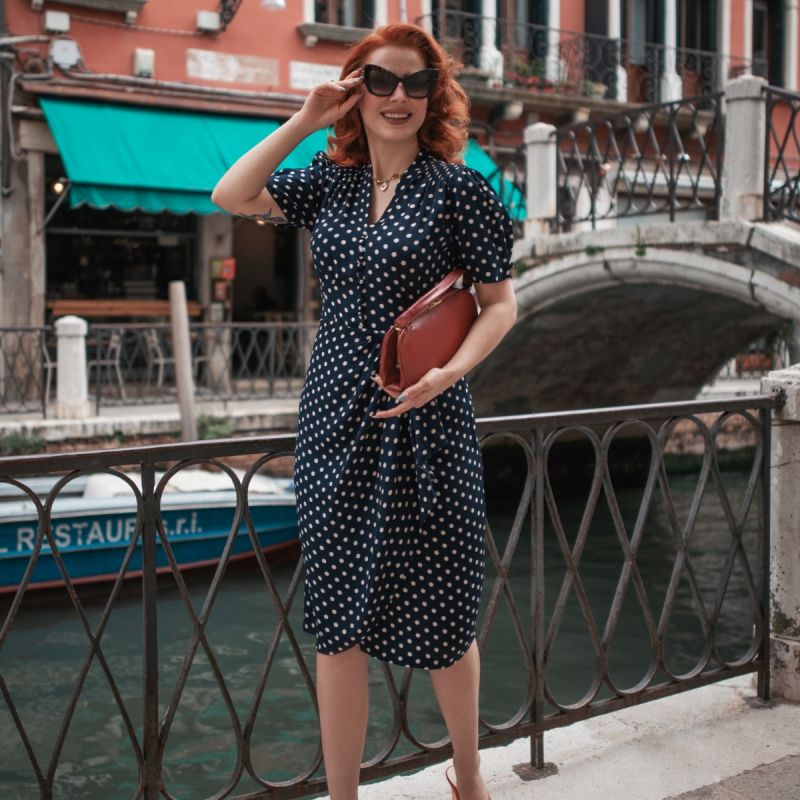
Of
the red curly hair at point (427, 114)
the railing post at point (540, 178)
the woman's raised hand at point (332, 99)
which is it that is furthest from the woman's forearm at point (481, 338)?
the railing post at point (540, 178)

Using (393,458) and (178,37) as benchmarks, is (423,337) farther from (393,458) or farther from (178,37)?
(178,37)

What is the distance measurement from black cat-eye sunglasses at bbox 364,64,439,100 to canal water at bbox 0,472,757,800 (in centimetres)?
219

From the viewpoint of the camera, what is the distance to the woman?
1915 millimetres

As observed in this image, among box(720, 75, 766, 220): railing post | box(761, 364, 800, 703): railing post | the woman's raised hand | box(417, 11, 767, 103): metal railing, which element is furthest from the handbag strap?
box(417, 11, 767, 103): metal railing

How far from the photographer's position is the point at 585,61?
13.7 meters

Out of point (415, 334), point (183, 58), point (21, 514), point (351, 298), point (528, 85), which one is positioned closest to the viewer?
point (415, 334)

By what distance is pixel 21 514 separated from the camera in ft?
24.1

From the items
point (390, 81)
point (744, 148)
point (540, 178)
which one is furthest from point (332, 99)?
point (540, 178)

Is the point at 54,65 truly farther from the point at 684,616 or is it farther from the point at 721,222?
the point at 684,616

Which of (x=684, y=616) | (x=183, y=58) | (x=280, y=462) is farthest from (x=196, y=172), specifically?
(x=684, y=616)

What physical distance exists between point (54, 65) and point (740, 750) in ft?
31.3

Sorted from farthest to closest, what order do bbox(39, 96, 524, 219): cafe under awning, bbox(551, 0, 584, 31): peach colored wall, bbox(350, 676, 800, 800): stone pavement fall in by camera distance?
bbox(551, 0, 584, 31): peach colored wall < bbox(39, 96, 524, 219): cafe under awning < bbox(350, 676, 800, 800): stone pavement

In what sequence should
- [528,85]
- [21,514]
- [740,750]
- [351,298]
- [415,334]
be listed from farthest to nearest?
1. [528,85]
2. [21,514]
3. [740,750]
4. [351,298]
5. [415,334]

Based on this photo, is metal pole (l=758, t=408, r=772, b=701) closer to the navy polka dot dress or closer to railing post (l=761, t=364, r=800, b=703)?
railing post (l=761, t=364, r=800, b=703)
